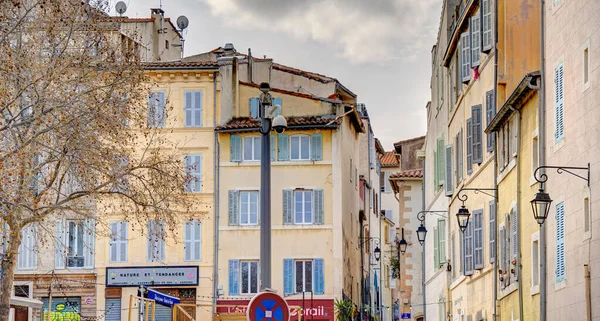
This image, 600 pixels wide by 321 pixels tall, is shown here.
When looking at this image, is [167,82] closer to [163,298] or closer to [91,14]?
[91,14]

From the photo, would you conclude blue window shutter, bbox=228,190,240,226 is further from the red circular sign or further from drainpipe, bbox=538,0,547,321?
the red circular sign

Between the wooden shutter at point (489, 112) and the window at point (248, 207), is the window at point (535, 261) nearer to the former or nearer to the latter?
the wooden shutter at point (489, 112)

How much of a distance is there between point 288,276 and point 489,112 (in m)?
21.8

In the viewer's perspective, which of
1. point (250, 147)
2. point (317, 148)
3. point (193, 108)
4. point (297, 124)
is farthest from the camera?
point (193, 108)

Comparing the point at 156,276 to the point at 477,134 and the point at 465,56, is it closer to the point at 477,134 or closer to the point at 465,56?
the point at 465,56

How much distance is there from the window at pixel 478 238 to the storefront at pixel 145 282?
20877 millimetres

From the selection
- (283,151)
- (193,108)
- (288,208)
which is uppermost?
(193,108)

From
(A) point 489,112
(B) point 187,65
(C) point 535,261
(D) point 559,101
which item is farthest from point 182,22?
(D) point 559,101

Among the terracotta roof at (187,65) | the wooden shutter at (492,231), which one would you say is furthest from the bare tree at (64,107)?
the terracotta roof at (187,65)

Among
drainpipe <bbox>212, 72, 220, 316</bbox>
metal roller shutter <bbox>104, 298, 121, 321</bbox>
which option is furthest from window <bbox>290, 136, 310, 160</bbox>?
metal roller shutter <bbox>104, 298, 121, 321</bbox>

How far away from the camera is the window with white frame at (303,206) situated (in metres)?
52.3

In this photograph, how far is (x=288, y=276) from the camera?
51.7 metres

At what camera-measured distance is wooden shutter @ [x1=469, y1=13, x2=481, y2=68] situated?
32.5m

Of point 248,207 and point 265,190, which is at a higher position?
point 248,207
